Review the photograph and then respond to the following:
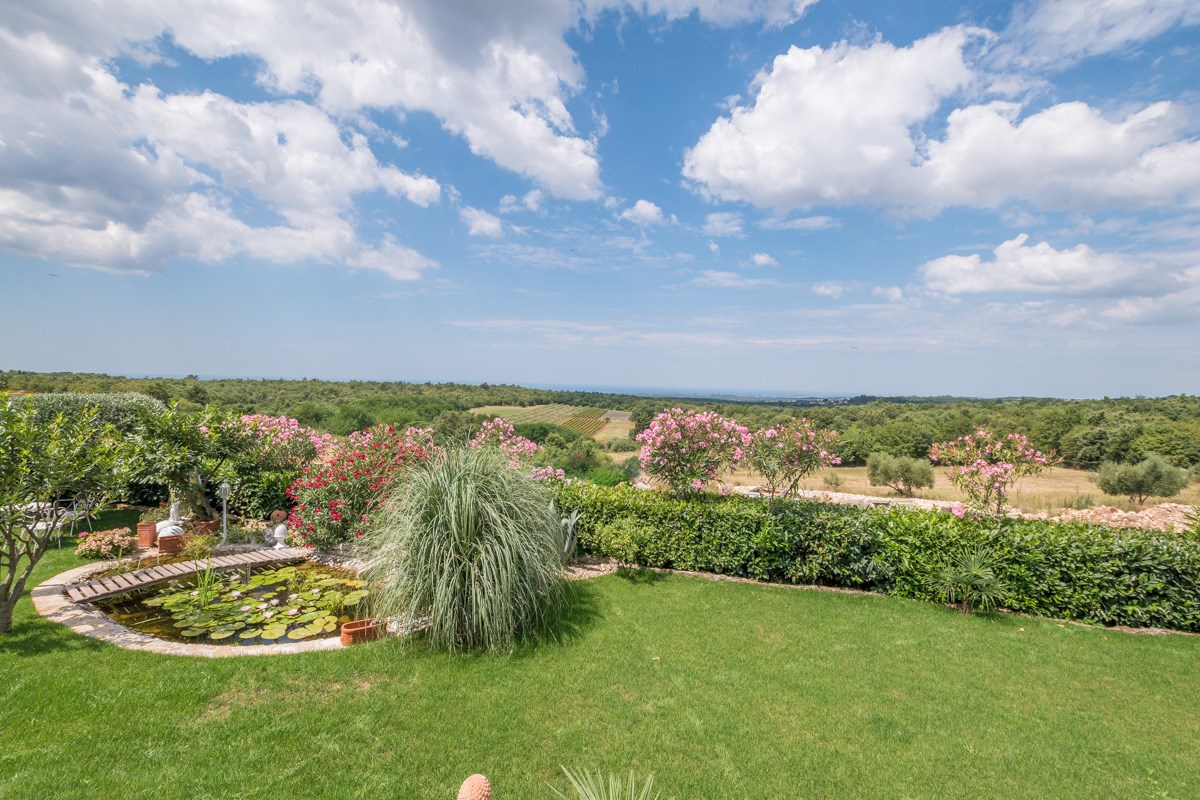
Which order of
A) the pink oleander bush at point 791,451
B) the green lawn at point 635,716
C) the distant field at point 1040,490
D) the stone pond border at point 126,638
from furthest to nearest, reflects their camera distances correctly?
the distant field at point 1040,490
the pink oleander bush at point 791,451
the stone pond border at point 126,638
the green lawn at point 635,716

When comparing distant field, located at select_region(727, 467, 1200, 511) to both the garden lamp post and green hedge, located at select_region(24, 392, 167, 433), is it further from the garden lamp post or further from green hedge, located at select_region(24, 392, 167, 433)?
green hedge, located at select_region(24, 392, 167, 433)

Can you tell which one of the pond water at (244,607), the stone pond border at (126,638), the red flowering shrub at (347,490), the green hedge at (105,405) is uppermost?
the green hedge at (105,405)

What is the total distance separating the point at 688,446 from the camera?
7211mm

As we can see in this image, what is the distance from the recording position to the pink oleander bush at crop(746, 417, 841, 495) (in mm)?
7309

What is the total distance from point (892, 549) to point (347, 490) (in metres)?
7.34

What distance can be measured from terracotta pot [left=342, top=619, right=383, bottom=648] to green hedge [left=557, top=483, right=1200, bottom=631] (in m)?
3.10

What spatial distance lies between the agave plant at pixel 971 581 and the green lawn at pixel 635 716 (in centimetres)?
60

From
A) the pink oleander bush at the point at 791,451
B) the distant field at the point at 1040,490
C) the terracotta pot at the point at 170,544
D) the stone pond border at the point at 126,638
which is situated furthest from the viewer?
the distant field at the point at 1040,490

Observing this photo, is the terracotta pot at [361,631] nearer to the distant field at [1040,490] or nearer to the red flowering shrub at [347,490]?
the red flowering shrub at [347,490]

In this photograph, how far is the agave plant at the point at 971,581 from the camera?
543cm

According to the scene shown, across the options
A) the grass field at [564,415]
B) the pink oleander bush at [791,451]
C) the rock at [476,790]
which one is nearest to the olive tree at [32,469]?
the rock at [476,790]

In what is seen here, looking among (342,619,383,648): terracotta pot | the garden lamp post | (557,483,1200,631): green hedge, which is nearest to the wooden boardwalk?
the garden lamp post

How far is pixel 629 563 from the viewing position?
6855 mm

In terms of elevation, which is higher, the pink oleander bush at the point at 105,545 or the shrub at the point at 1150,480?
the pink oleander bush at the point at 105,545
